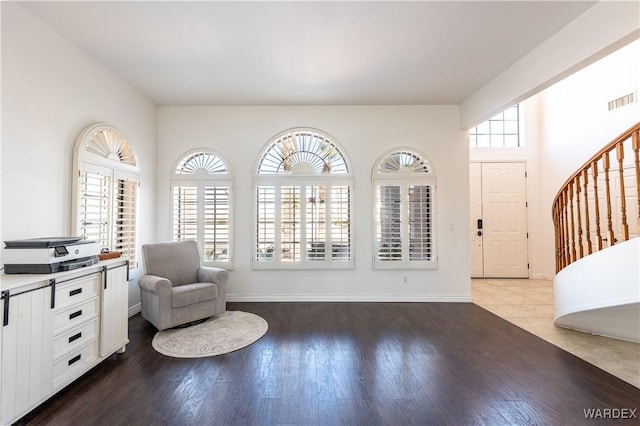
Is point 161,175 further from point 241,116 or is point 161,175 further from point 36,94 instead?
point 36,94

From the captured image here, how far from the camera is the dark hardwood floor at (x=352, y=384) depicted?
1778 millimetres

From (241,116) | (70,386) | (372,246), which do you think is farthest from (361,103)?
(70,386)

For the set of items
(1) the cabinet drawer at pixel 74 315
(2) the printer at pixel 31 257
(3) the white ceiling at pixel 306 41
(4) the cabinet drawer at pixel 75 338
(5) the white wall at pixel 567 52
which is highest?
(3) the white ceiling at pixel 306 41

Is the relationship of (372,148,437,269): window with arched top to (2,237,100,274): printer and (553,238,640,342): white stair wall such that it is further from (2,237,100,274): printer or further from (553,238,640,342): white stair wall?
(2,237,100,274): printer

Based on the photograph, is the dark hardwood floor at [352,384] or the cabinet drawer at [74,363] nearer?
the dark hardwood floor at [352,384]

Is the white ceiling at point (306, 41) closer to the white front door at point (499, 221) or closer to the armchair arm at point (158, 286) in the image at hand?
the armchair arm at point (158, 286)

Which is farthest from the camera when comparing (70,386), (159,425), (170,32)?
(170,32)

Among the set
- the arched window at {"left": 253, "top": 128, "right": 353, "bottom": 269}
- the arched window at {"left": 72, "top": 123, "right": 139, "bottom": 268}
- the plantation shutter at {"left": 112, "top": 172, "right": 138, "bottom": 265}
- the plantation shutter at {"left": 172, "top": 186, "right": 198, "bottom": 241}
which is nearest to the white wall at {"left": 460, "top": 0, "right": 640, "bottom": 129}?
the arched window at {"left": 253, "top": 128, "right": 353, "bottom": 269}

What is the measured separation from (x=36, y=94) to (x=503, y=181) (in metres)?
7.02

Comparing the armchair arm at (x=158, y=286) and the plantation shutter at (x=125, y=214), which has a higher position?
the plantation shutter at (x=125, y=214)

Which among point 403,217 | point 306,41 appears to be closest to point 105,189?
point 306,41

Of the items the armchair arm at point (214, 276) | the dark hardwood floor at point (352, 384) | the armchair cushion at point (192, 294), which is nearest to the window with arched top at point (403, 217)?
the dark hardwood floor at point (352, 384)

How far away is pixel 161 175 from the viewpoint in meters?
4.19

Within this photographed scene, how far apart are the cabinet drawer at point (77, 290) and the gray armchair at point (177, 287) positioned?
67cm
